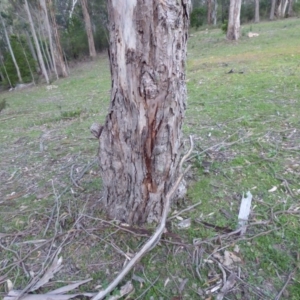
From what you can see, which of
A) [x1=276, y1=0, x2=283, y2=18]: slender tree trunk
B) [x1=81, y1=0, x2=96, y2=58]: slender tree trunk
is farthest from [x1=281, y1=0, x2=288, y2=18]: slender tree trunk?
[x1=81, y1=0, x2=96, y2=58]: slender tree trunk

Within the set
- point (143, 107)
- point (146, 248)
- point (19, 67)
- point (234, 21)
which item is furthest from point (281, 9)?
point (146, 248)

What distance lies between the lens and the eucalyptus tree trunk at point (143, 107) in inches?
49.4

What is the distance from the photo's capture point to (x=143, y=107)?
1400 mm

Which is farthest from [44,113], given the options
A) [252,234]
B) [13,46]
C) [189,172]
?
[13,46]

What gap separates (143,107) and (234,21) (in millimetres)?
11736

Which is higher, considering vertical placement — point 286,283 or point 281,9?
point 281,9

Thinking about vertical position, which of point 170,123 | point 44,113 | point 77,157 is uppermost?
point 170,123

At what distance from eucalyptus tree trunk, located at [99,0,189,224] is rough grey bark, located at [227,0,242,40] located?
37.3 feet

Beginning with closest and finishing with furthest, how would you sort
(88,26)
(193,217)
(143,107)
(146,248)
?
(143,107) → (146,248) → (193,217) → (88,26)

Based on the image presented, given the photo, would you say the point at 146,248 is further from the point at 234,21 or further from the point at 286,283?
the point at 234,21

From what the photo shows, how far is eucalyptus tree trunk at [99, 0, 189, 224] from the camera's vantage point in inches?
49.4

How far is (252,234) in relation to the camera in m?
1.67

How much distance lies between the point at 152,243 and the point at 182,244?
0.19m

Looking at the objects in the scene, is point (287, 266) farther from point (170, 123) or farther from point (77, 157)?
point (77, 157)
